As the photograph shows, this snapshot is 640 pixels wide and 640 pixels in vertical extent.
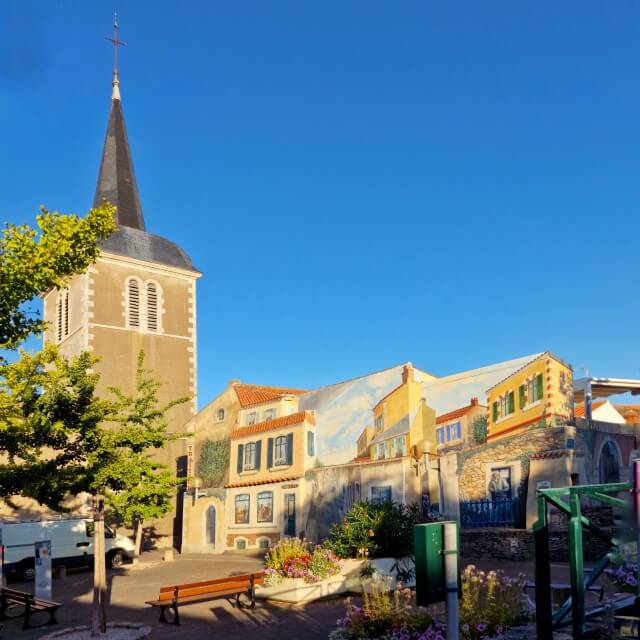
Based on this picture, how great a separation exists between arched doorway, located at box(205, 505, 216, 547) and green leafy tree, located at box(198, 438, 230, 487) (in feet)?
3.49

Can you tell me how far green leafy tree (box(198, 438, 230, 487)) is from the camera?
32.2 meters

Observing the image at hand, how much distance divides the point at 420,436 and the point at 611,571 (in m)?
13.7

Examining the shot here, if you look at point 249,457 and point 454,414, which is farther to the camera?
point 249,457

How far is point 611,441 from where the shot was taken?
20578mm

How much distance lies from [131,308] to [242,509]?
1324 centimetres

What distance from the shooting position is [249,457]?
100ft

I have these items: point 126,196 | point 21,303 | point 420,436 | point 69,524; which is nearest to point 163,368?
point 126,196

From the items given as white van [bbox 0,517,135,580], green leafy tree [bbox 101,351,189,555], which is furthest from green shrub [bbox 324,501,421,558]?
white van [bbox 0,517,135,580]

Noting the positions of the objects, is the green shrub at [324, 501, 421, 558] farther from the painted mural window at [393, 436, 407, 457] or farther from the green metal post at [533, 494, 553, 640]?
the green metal post at [533, 494, 553, 640]

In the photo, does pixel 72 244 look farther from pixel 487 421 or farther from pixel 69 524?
pixel 69 524

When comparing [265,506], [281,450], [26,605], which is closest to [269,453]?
[281,450]

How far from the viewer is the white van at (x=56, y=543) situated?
24406mm

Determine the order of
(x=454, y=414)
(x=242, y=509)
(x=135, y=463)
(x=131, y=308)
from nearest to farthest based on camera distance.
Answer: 1. (x=135, y=463)
2. (x=454, y=414)
3. (x=242, y=509)
4. (x=131, y=308)

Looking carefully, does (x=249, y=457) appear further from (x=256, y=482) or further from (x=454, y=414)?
(x=454, y=414)
